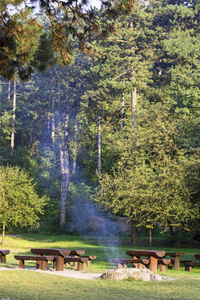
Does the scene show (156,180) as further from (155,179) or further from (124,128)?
(124,128)

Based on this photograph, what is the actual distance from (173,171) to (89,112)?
51.4 feet

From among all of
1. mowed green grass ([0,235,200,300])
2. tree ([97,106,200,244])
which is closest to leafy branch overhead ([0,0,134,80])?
mowed green grass ([0,235,200,300])

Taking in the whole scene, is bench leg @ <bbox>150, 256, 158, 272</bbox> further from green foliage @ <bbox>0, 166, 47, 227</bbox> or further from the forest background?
green foliage @ <bbox>0, 166, 47, 227</bbox>

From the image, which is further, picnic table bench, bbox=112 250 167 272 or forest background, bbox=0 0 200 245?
forest background, bbox=0 0 200 245

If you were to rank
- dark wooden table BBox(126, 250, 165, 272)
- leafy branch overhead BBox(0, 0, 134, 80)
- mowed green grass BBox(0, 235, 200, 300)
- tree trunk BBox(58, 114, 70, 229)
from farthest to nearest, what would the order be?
tree trunk BBox(58, 114, 70, 229)
dark wooden table BBox(126, 250, 165, 272)
leafy branch overhead BBox(0, 0, 134, 80)
mowed green grass BBox(0, 235, 200, 300)

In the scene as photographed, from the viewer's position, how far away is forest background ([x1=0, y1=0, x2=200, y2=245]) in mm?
19797

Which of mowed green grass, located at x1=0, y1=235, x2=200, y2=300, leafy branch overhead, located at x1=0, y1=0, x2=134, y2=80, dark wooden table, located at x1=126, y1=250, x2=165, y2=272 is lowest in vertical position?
mowed green grass, located at x1=0, y1=235, x2=200, y2=300

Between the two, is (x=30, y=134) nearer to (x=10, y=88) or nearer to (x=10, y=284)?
(x=10, y=88)

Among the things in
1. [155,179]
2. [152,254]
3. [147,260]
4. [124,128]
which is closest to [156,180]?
[155,179]

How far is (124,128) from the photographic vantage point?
28.4 m

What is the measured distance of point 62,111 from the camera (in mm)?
38469

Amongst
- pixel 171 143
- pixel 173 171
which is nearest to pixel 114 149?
pixel 171 143

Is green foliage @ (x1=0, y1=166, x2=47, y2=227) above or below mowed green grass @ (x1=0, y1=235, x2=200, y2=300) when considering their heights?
above

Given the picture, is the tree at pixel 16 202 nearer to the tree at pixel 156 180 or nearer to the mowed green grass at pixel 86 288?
the tree at pixel 156 180
